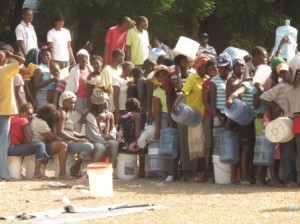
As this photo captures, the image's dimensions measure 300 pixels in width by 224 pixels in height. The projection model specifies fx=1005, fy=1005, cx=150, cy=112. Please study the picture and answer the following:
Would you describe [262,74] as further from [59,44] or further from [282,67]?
[59,44]

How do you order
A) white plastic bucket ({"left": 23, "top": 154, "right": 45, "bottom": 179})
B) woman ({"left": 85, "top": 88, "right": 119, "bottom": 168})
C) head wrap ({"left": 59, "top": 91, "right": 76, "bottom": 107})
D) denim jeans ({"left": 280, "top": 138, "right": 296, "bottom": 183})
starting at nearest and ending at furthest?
denim jeans ({"left": 280, "top": 138, "right": 296, "bottom": 183}), white plastic bucket ({"left": 23, "top": 154, "right": 45, "bottom": 179}), woman ({"left": 85, "top": 88, "right": 119, "bottom": 168}), head wrap ({"left": 59, "top": 91, "right": 76, "bottom": 107})

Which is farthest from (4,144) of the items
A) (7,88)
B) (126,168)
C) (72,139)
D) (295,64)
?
(295,64)

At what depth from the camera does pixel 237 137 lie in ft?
48.0

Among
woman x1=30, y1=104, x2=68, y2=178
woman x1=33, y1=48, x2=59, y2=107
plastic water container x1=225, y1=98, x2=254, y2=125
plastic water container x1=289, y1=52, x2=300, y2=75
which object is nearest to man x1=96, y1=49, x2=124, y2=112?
woman x1=33, y1=48, x2=59, y2=107

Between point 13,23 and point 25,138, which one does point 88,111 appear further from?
point 13,23

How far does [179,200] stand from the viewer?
12.6 meters

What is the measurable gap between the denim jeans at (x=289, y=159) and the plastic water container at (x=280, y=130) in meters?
0.16

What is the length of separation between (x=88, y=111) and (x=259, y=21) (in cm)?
755

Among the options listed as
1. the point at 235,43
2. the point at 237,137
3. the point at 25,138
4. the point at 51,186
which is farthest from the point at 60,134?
the point at 235,43

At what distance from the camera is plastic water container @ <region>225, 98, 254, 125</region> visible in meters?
14.3

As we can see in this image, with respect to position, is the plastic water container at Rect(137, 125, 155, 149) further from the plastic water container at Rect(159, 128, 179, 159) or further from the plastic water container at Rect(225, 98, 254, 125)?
the plastic water container at Rect(225, 98, 254, 125)

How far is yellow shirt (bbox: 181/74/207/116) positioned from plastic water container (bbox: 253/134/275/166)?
3.72 feet

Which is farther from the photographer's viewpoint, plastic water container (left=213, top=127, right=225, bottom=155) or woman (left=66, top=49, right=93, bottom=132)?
woman (left=66, top=49, right=93, bottom=132)

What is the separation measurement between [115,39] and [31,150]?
4108 millimetres
